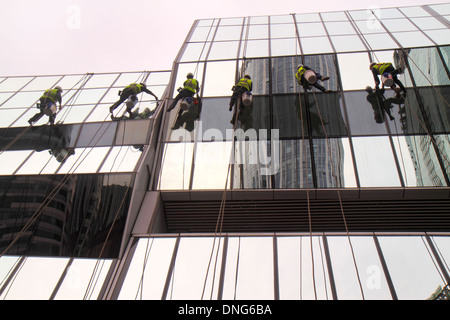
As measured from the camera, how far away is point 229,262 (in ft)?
22.5

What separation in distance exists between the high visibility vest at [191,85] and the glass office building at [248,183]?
446 millimetres

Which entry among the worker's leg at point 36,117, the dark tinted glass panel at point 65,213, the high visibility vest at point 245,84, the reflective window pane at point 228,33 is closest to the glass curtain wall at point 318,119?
the high visibility vest at point 245,84

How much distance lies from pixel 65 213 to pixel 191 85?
5357mm

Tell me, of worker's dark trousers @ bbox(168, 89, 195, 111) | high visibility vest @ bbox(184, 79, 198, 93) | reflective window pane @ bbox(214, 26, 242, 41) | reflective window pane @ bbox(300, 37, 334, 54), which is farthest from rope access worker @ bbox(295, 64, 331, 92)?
reflective window pane @ bbox(214, 26, 242, 41)

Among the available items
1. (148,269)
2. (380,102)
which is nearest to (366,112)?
(380,102)

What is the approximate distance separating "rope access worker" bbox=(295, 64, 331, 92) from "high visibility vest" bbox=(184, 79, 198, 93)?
3248 millimetres

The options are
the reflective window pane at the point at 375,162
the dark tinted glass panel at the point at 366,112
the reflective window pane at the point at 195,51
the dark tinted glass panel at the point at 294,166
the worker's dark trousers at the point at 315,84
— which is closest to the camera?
the reflective window pane at the point at 375,162

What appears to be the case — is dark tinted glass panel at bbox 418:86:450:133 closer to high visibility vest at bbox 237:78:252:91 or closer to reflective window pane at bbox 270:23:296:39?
high visibility vest at bbox 237:78:252:91

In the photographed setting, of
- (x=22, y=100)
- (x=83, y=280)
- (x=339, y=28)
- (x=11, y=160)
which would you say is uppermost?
(x=339, y=28)

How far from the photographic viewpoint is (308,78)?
10.0 m

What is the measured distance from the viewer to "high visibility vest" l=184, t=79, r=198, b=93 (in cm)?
1076

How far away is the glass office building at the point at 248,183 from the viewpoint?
6.56 m

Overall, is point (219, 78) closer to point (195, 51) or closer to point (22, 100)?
point (195, 51)

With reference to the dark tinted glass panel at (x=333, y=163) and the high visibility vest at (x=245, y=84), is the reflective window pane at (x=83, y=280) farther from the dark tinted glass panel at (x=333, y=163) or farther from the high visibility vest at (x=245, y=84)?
the high visibility vest at (x=245, y=84)
